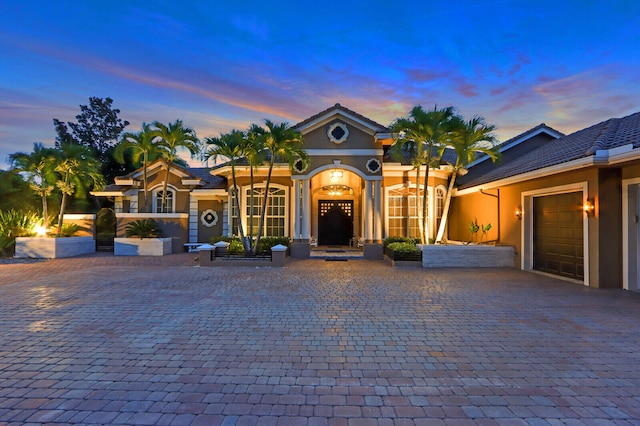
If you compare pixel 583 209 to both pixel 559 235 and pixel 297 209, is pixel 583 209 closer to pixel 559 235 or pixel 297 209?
pixel 559 235

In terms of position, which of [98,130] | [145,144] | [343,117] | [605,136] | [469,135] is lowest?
[605,136]

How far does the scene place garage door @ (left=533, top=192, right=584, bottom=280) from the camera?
355 inches

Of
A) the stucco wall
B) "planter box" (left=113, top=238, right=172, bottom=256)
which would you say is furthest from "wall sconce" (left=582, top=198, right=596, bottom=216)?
"planter box" (left=113, top=238, right=172, bottom=256)

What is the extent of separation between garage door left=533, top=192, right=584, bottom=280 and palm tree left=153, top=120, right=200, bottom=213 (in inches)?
610

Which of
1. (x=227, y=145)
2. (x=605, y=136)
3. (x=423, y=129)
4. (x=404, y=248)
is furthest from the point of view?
(x=404, y=248)

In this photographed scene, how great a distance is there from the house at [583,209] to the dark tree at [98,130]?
27.6 metres

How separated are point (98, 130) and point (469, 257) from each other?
3206 cm

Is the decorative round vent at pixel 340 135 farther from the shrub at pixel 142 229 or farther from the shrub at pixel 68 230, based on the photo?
the shrub at pixel 68 230

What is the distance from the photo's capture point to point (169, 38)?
11719 mm

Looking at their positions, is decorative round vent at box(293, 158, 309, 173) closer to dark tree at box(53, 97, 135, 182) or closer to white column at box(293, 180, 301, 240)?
white column at box(293, 180, 301, 240)

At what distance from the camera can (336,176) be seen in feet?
53.7

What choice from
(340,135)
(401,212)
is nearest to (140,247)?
(340,135)

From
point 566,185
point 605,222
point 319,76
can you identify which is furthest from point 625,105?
point 319,76

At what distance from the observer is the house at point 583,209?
7973 millimetres
